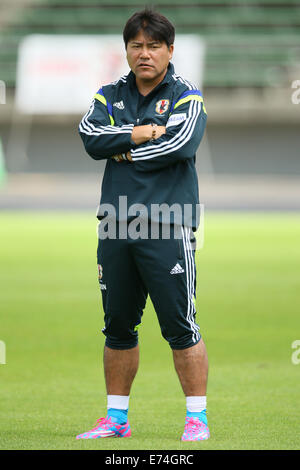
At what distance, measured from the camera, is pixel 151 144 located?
4324mm

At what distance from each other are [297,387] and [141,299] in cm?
179

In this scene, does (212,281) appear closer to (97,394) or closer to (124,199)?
(97,394)

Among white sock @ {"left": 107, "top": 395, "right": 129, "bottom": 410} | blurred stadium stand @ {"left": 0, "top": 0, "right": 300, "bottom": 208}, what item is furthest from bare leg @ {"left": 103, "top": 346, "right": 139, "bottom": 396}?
blurred stadium stand @ {"left": 0, "top": 0, "right": 300, "bottom": 208}

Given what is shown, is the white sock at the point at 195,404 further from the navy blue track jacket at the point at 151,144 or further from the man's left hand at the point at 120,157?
the man's left hand at the point at 120,157

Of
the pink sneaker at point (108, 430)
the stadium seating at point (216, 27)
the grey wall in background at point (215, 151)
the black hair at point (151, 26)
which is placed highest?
the stadium seating at point (216, 27)

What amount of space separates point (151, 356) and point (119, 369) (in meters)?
2.44

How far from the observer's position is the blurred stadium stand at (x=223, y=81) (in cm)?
3262

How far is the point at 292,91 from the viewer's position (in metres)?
33.5

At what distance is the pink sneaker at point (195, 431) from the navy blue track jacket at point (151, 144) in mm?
968

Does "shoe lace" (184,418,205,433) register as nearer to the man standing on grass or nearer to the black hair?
the man standing on grass

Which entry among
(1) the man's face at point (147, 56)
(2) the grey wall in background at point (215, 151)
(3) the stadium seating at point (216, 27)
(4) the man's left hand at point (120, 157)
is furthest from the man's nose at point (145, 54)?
(3) the stadium seating at point (216, 27)

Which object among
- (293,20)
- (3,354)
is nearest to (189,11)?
(293,20)

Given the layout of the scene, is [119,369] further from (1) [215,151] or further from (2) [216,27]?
(2) [216,27]

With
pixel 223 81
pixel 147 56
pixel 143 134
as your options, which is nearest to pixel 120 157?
pixel 143 134
